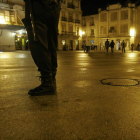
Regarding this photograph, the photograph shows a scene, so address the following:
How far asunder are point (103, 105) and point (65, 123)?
0.66 meters

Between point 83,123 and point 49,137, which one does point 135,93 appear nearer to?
point 83,123

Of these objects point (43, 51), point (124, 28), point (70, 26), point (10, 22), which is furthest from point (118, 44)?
point (43, 51)

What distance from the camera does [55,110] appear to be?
1.97 metres

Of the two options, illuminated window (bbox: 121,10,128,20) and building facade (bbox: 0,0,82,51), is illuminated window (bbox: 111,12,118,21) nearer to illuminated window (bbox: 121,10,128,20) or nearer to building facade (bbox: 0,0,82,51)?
illuminated window (bbox: 121,10,128,20)

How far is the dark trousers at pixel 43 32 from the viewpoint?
250 centimetres

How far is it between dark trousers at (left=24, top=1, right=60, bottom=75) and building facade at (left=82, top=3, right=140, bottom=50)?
145 ft

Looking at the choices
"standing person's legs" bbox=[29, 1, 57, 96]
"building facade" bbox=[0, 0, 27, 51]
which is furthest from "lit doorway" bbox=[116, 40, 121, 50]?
"standing person's legs" bbox=[29, 1, 57, 96]

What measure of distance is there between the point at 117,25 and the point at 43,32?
155 ft

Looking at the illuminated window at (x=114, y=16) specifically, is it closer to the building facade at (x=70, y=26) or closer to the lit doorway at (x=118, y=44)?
the lit doorway at (x=118, y=44)

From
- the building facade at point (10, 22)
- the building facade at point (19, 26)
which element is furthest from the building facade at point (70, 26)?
the building facade at point (10, 22)

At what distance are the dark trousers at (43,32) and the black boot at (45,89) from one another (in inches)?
3.8

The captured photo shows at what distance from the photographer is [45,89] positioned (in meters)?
2.62

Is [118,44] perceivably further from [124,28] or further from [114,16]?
[114,16]

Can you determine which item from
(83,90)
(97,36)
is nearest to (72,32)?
(97,36)
